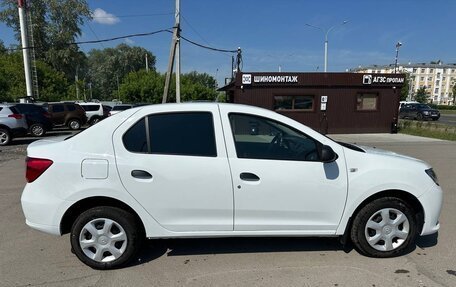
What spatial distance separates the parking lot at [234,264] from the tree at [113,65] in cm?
6758

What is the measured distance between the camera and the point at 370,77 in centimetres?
1889

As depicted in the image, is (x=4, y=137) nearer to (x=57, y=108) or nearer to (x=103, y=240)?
(x=57, y=108)

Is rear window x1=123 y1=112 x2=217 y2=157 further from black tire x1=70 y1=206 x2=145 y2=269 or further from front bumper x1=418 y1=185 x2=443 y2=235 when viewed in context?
front bumper x1=418 y1=185 x2=443 y2=235

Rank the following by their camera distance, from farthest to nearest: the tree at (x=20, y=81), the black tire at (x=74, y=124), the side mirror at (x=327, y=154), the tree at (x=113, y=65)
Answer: the tree at (x=113, y=65) → the tree at (x=20, y=81) → the black tire at (x=74, y=124) → the side mirror at (x=327, y=154)

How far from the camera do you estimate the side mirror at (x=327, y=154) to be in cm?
325

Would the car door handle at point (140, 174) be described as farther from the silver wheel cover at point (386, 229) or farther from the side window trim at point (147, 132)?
the silver wheel cover at point (386, 229)

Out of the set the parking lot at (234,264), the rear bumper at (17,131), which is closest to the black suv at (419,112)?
the parking lot at (234,264)

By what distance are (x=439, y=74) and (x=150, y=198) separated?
5389 inches

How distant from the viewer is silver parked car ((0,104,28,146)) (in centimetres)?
1303

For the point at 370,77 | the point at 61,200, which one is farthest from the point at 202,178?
the point at 370,77

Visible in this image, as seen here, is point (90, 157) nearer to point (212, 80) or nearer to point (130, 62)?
point (130, 62)

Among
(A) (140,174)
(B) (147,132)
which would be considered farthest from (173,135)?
(A) (140,174)

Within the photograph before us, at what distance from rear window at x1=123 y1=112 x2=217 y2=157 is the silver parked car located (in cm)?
1243

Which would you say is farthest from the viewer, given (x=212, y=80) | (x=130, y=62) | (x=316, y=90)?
(x=212, y=80)
